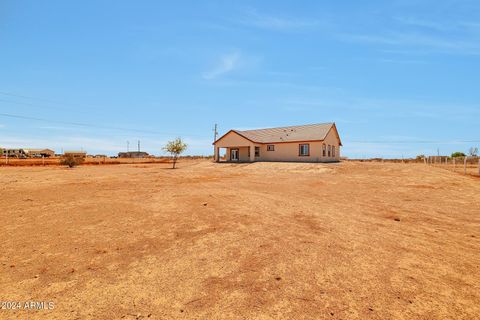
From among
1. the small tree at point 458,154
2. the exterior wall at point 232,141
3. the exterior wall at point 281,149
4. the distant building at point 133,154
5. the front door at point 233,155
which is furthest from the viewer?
the distant building at point 133,154

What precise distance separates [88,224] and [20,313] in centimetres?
378

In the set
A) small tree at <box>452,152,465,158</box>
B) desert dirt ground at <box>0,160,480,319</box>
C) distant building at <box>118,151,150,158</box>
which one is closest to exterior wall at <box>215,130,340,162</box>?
desert dirt ground at <box>0,160,480,319</box>

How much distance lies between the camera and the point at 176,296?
3711 mm

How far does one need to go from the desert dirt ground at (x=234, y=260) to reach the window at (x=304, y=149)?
25.6m

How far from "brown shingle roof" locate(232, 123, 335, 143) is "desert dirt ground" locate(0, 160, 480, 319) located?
87.2ft

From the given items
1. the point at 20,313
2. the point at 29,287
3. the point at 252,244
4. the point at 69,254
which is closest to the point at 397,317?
the point at 252,244

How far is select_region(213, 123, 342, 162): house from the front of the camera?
34844 mm

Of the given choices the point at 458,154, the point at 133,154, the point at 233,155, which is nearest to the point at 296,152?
the point at 233,155

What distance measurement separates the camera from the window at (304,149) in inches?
1380

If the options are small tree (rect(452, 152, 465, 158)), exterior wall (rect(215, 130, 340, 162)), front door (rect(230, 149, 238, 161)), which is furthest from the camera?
small tree (rect(452, 152, 465, 158))

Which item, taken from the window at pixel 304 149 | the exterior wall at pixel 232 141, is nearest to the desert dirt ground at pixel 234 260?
the window at pixel 304 149

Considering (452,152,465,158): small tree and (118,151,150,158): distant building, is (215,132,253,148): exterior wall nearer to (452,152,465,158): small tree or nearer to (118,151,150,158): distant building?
(452,152,465,158): small tree

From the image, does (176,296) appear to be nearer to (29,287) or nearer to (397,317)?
(29,287)

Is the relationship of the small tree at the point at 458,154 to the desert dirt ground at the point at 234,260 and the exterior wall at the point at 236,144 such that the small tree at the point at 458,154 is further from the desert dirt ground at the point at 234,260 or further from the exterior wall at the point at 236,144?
the desert dirt ground at the point at 234,260
